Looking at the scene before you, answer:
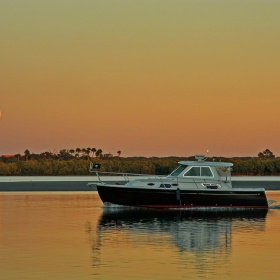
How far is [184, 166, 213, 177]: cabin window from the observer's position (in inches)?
1593

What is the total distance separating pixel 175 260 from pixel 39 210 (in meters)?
17.8

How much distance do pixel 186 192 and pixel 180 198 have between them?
1.32ft

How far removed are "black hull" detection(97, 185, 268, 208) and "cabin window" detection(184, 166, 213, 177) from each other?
0.88 meters

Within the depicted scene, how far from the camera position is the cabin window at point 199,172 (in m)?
40.5

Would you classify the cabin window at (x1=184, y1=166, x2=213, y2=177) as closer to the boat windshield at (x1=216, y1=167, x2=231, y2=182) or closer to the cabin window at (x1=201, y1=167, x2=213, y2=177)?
the cabin window at (x1=201, y1=167, x2=213, y2=177)

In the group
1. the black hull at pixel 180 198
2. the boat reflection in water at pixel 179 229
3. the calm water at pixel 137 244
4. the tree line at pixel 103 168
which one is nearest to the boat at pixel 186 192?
the black hull at pixel 180 198

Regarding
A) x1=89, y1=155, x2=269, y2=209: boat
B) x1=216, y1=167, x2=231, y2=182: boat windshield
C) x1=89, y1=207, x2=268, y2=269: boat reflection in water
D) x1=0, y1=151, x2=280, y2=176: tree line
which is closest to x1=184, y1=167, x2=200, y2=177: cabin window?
x1=89, y1=155, x2=269, y2=209: boat

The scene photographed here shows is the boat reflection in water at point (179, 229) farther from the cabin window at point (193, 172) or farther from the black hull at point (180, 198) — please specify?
the cabin window at point (193, 172)

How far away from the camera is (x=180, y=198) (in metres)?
40.0

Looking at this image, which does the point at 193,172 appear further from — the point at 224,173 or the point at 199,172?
the point at 224,173

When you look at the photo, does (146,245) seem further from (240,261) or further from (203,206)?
(203,206)

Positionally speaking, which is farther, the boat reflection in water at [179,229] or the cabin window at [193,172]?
the cabin window at [193,172]

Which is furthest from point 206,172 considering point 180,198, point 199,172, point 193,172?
point 180,198

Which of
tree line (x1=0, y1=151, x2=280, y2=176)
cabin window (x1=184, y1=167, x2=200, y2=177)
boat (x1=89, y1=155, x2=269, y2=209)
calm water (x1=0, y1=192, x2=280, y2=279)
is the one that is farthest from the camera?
tree line (x1=0, y1=151, x2=280, y2=176)
